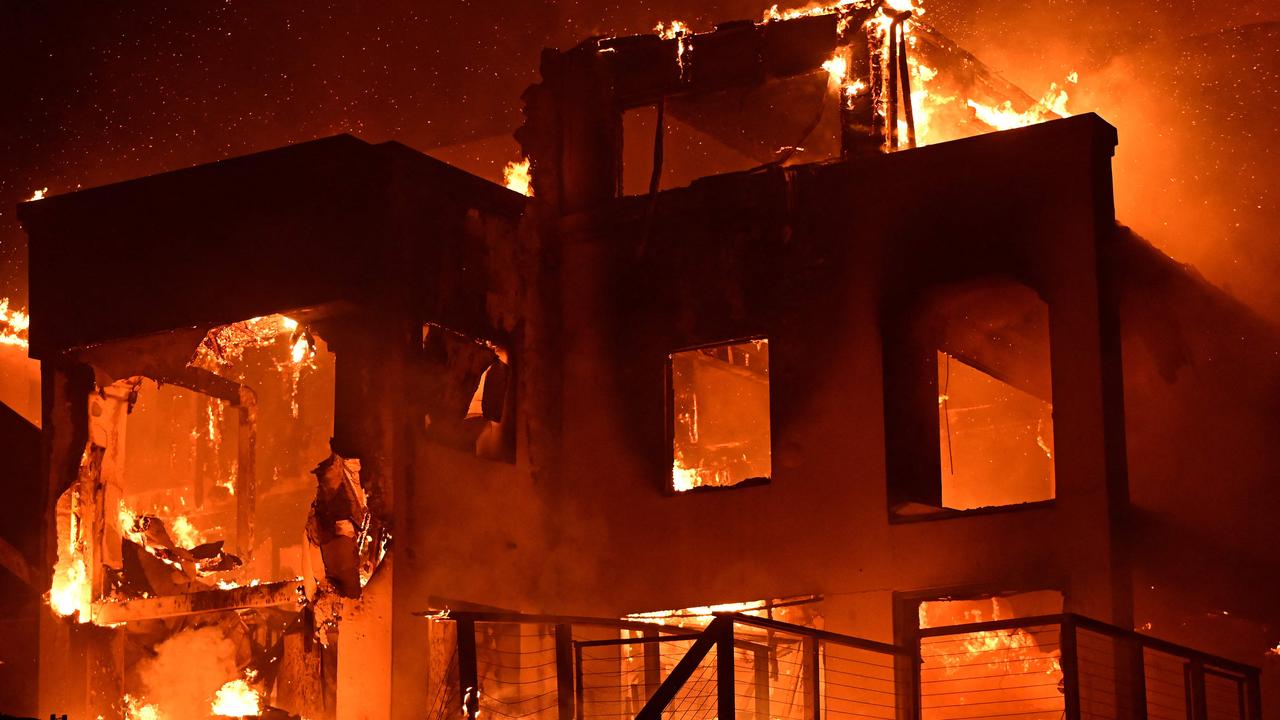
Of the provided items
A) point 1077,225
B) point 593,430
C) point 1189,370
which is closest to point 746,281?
point 593,430

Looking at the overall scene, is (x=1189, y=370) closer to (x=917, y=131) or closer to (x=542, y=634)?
(x=917, y=131)

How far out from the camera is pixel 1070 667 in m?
11.4

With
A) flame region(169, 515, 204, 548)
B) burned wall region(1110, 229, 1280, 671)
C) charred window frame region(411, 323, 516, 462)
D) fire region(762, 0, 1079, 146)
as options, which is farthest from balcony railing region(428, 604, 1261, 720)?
flame region(169, 515, 204, 548)

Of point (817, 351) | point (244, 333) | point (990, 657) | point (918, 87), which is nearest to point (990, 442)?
point (990, 657)

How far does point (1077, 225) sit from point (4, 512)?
13779 millimetres

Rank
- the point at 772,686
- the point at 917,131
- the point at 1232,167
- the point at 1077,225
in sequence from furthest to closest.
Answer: the point at 1232,167 < the point at 917,131 < the point at 772,686 < the point at 1077,225

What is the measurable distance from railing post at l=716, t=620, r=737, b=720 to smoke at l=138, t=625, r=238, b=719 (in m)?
8.08

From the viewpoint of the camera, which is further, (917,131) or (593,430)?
(917,131)

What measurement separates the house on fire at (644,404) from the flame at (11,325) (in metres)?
15.9

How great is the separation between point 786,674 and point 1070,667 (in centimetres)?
818

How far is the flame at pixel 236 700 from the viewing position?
1698 cm

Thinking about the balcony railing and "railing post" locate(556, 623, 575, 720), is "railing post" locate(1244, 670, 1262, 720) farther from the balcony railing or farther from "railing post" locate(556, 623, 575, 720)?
"railing post" locate(556, 623, 575, 720)

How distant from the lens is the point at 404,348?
15.4 metres

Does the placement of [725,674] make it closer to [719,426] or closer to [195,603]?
[195,603]
